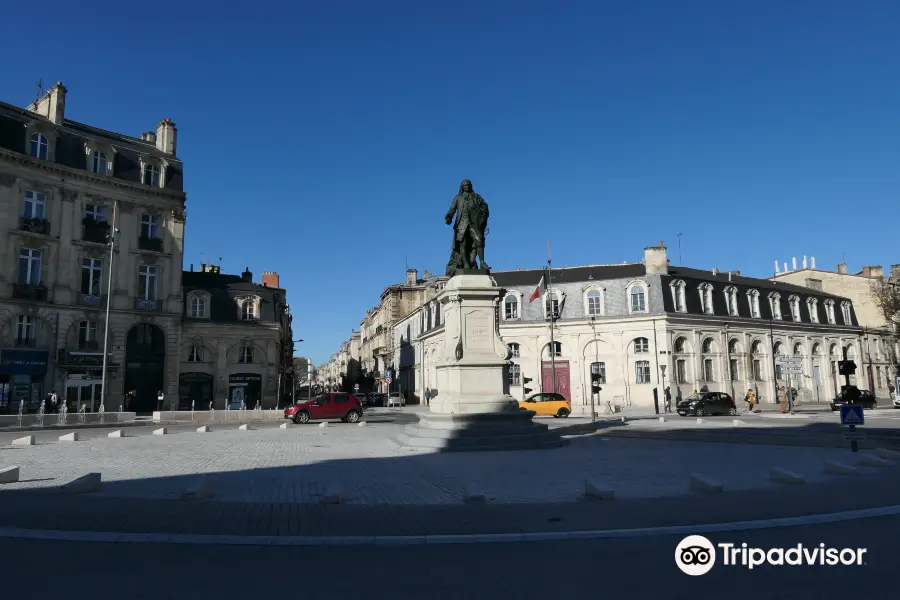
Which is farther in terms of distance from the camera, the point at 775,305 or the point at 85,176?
the point at 775,305

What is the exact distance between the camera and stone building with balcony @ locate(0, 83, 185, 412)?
34.6m

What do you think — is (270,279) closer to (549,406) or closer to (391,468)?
(549,406)

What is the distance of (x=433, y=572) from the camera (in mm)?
5582

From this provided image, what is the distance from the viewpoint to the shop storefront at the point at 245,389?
44250 mm

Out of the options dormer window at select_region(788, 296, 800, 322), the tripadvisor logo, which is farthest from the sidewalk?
dormer window at select_region(788, 296, 800, 322)

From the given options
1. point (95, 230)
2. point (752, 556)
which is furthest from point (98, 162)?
point (752, 556)

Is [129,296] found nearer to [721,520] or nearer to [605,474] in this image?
[605,474]

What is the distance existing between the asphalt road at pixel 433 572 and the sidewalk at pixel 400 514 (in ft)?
2.40

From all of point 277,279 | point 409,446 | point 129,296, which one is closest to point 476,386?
point 409,446

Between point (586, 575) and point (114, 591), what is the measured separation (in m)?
4.11

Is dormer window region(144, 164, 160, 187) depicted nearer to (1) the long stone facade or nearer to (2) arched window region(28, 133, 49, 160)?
(2) arched window region(28, 133, 49, 160)

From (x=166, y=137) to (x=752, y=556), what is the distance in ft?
157

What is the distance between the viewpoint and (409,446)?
16.1 m

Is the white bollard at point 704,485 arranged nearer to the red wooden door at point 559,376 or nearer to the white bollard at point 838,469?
the white bollard at point 838,469
